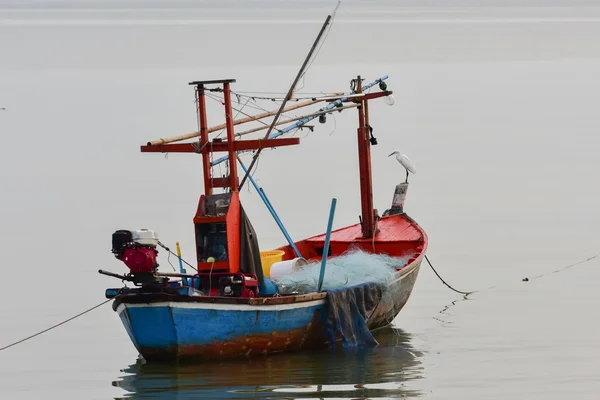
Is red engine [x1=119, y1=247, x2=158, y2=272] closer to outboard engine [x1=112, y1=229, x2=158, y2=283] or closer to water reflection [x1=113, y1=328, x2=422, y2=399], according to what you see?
outboard engine [x1=112, y1=229, x2=158, y2=283]

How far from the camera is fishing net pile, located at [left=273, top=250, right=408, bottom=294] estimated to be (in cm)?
1944

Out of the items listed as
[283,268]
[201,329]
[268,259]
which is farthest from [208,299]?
[268,259]

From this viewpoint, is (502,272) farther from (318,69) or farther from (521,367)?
(318,69)

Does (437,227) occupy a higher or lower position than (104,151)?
lower

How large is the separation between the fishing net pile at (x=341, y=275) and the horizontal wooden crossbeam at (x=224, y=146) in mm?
1970

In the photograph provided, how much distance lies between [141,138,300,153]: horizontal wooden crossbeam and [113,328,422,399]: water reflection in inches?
110

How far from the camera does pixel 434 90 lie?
6594cm

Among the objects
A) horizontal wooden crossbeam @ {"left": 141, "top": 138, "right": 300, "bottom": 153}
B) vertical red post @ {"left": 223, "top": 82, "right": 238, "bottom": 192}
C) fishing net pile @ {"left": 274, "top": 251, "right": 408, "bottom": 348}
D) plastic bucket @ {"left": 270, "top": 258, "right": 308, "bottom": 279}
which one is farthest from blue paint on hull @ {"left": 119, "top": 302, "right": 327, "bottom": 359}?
horizontal wooden crossbeam @ {"left": 141, "top": 138, "right": 300, "bottom": 153}

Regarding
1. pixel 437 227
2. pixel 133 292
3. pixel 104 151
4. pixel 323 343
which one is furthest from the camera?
pixel 104 151

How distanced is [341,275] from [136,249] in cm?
380

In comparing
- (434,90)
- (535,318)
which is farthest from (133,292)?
(434,90)

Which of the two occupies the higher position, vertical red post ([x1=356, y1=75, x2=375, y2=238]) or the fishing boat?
vertical red post ([x1=356, y1=75, x2=375, y2=238])

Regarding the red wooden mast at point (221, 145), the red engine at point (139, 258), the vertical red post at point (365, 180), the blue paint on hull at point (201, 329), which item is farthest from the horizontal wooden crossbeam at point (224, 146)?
the vertical red post at point (365, 180)

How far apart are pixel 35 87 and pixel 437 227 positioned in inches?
1756
